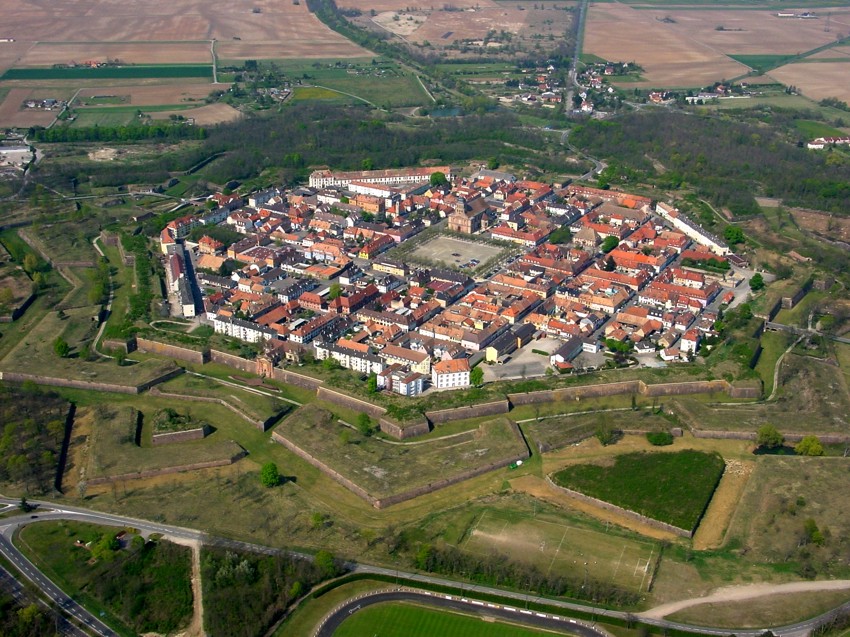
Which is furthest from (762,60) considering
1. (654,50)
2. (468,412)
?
(468,412)

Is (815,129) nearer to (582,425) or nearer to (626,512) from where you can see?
(582,425)

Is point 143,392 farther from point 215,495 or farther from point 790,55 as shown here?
point 790,55

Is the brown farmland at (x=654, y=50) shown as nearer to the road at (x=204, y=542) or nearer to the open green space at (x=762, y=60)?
the open green space at (x=762, y=60)

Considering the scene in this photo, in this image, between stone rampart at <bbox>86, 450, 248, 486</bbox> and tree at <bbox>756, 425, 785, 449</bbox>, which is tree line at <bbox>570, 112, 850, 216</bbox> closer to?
tree at <bbox>756, 425, 785, 449</bbox>

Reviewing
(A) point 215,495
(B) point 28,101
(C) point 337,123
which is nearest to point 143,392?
(A) point 215,495

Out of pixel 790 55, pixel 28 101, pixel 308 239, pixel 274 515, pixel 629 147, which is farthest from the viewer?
pixel 790 55
